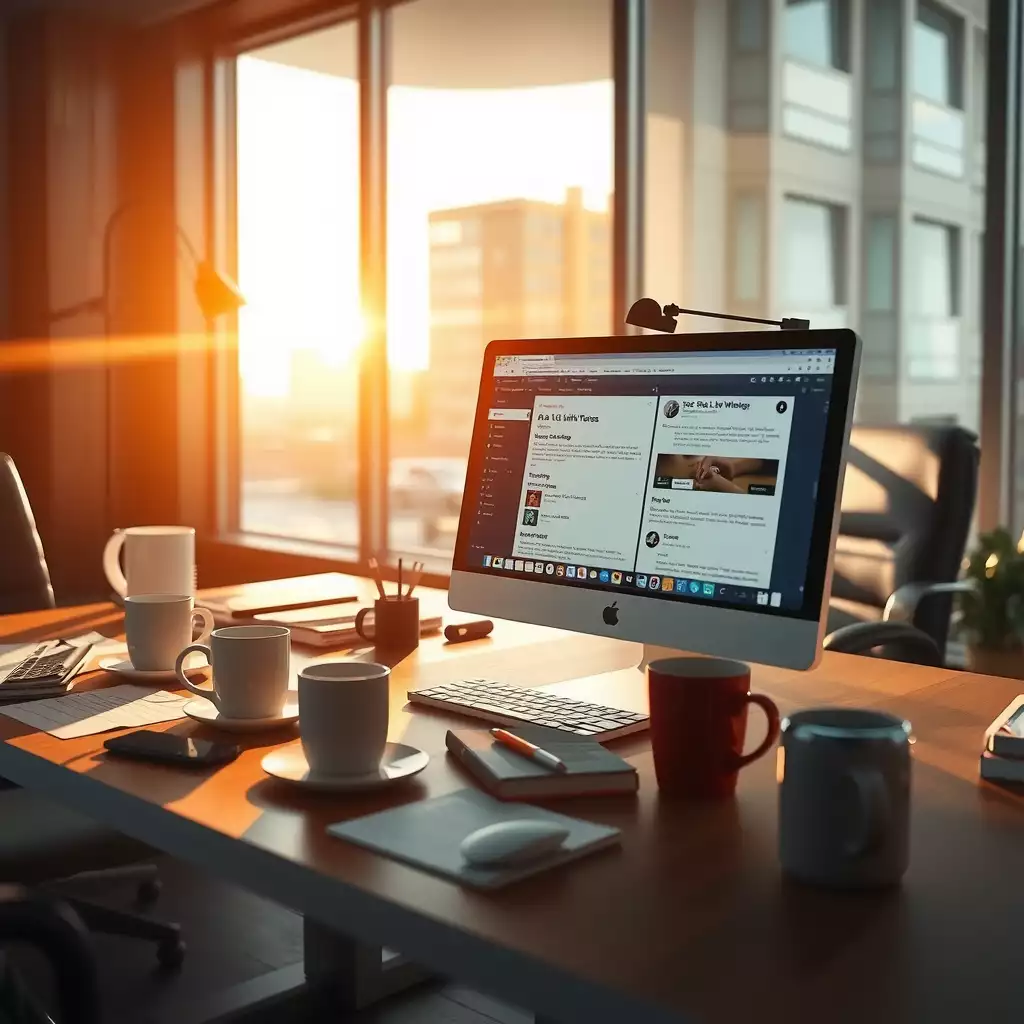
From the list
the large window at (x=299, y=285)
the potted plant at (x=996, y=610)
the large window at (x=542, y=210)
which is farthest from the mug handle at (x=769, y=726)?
the large window at (x=299, y=285)

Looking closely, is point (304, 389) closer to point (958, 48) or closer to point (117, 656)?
point (958, 48)

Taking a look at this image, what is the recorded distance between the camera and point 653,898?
2.75ft

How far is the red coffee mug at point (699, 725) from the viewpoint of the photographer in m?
1.06

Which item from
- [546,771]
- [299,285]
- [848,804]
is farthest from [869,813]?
[299,285]

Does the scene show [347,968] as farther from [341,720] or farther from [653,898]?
[653,898]

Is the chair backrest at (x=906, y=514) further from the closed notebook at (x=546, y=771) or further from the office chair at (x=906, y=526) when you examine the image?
the closed notebook at (x=546, y=771)

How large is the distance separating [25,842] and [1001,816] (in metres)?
1.30

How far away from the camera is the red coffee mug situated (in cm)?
106

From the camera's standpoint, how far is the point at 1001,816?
103 centimetres

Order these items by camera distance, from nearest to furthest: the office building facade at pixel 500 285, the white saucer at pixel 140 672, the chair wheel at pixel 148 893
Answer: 1. the white saucer at pixel 140 672
2. the chair wheel at pixel 148 893
3. the office building facade at pixel 500 285

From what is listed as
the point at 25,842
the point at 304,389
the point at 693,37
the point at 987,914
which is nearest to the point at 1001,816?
the point at 987,914

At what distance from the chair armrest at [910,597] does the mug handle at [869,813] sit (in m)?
1.56

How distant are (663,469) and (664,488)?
2 centimetres

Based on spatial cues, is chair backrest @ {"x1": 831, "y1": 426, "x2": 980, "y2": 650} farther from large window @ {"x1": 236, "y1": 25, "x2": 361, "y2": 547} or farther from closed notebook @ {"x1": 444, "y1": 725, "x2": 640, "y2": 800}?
large window @ {"x1": 236, "y1": 25, "x2": 361, "y2": 547}
